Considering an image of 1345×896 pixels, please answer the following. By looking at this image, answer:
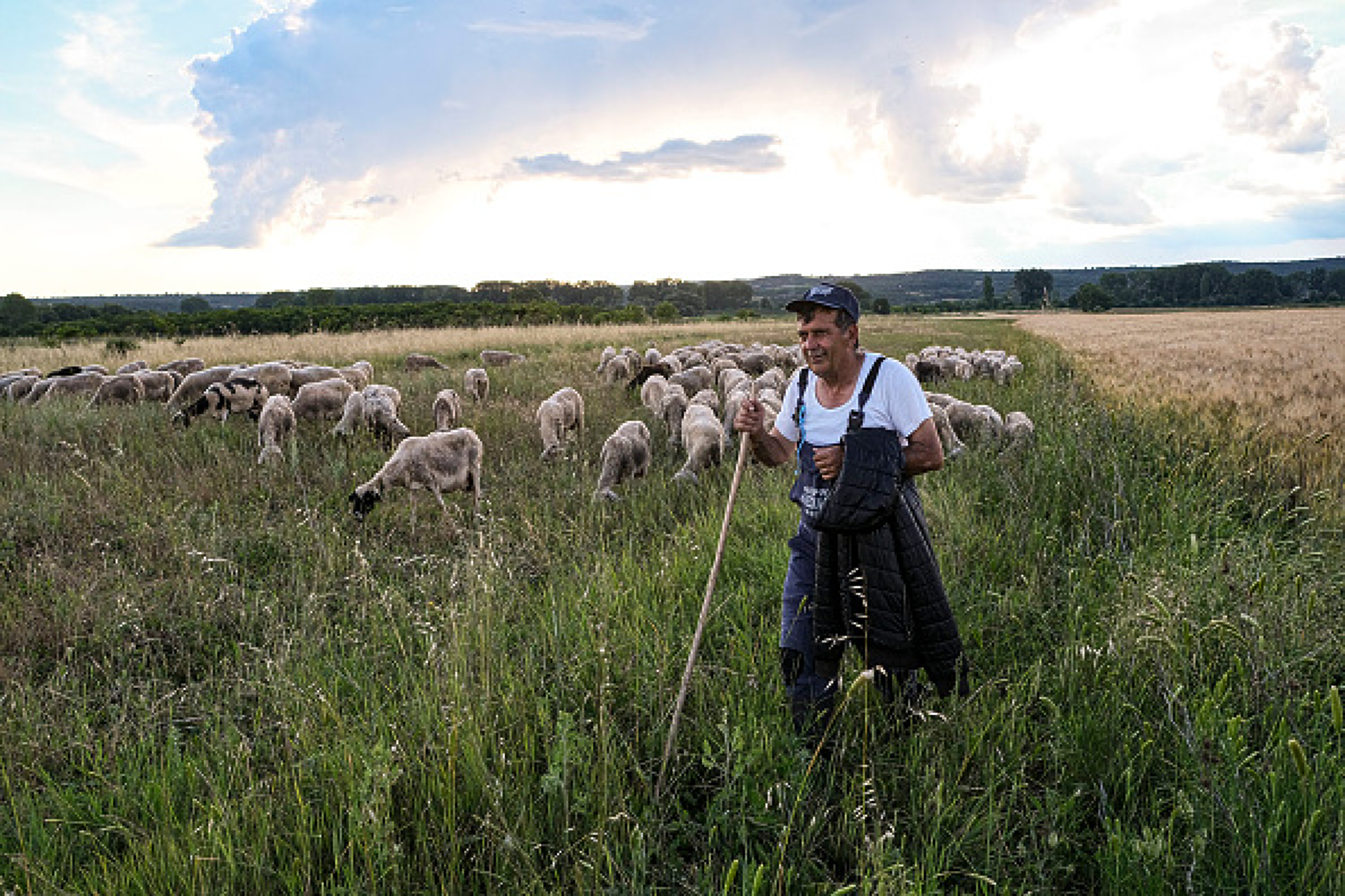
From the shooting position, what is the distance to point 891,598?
3445 millimetres

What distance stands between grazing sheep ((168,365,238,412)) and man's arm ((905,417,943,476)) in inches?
625

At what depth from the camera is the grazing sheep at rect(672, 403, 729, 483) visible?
388 inches

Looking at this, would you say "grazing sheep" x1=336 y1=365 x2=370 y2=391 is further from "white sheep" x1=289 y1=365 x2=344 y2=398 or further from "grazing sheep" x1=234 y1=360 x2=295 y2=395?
"grazing sheep" x1=234 y1=360 x2=295 y2=395

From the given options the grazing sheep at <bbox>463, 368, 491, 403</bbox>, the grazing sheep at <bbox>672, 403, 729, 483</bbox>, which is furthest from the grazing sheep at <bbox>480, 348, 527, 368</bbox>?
the grazing sheep at <bbox>672, 403, 729, 483</bbox>

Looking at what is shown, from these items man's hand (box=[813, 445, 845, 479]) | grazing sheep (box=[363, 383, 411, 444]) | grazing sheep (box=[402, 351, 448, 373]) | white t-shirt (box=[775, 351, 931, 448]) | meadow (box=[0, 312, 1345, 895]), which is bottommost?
meadow (box=[0, 312, 1345, 895])

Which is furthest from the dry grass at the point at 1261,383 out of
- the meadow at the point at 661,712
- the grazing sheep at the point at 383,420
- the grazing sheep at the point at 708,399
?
the grazing sheep at the point at 383,420

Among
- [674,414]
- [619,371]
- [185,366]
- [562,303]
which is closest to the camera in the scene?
[674,414]

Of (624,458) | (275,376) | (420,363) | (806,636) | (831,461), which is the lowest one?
(806,636)

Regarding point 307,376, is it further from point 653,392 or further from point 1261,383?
point 1261,383

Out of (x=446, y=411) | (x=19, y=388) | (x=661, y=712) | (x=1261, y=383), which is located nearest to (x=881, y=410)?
(x=661, y=712)

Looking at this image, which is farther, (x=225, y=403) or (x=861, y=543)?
(x=225, y=403)

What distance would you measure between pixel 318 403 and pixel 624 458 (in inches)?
286

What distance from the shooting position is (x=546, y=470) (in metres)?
10.9

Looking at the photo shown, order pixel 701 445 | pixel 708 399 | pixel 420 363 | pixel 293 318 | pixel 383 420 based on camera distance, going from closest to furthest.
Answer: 1. pixel 701 445
2. pixel 383 420
3. pixel 708 399
4. pixel 420 363
5. pixel 293 318
